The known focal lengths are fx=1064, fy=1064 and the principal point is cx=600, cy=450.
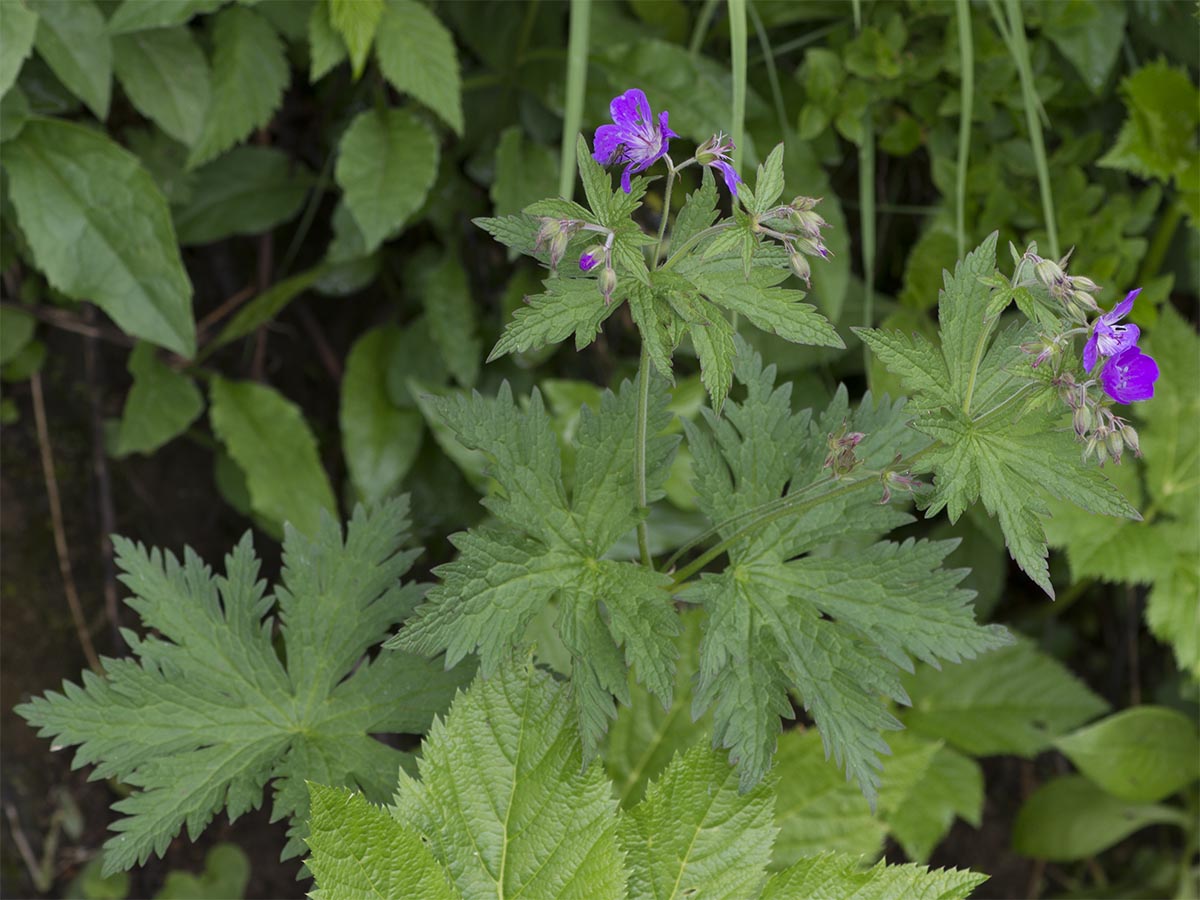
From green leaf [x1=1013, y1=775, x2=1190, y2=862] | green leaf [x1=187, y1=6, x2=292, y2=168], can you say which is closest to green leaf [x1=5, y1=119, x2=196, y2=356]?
green leaf [x1=187, y1=6, x2=292, y2=168]

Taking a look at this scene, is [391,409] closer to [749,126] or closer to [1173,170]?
[749,126]

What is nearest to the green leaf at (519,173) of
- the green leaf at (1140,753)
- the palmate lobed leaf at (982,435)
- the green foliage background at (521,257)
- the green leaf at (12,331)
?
the green foliage background at (521,257)

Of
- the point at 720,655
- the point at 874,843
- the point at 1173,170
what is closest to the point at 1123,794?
the point at 874,843

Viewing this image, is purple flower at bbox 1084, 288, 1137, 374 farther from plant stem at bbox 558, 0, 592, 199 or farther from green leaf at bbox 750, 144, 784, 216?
plant stem at bbox 558, 0, 592, 199

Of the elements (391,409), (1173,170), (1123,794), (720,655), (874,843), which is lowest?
(1123,794)

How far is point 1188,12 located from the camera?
2.02 metres

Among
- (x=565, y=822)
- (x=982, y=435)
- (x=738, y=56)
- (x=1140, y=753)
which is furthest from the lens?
(x=1140, y=753)

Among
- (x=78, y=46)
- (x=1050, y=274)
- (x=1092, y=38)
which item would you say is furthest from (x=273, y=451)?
(x=1092, y=38)

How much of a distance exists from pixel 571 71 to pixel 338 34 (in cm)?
44

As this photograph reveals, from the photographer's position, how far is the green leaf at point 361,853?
3.80ft

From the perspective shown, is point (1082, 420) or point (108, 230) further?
point (108, 230)

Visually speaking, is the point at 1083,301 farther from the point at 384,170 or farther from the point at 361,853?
the point at 384,170

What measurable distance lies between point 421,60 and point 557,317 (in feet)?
3.27

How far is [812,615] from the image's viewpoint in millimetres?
1213
